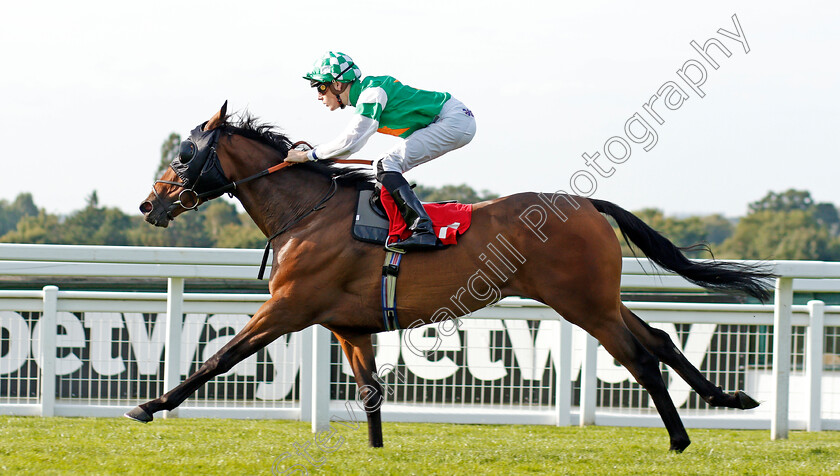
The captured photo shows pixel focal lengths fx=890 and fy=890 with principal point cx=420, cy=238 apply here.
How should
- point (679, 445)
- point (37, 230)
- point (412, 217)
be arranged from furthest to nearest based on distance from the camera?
point (37, 230) < point (679, 445) < point (412, 217)

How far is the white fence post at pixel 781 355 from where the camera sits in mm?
5875

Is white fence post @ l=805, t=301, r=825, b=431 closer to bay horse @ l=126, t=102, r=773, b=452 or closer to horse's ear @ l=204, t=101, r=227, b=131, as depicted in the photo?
bay horse @ l=126, t=102, r=773, b=452

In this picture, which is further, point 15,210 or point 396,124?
point 15,210

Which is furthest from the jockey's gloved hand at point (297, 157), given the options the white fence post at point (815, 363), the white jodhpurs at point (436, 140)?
the white fence post at point (815, 363)

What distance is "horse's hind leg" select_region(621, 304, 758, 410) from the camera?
16.5 feet

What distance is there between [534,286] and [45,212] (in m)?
39.9

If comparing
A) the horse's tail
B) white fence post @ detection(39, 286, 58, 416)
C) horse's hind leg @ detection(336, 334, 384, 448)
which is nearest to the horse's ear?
horse's hind leg @ detection(336, 334, 384, 448)

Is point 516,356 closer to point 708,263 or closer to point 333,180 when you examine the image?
point 708,263

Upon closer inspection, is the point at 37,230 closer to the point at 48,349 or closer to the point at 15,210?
the point at 15,210

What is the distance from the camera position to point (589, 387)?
638 centimetres

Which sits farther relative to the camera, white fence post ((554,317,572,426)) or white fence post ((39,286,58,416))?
white fence post ((554,317,572,426))

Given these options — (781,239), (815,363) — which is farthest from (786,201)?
(815,363)

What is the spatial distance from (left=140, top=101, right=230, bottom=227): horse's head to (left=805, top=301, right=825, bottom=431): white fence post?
419cm

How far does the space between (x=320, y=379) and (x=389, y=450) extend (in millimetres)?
1078
